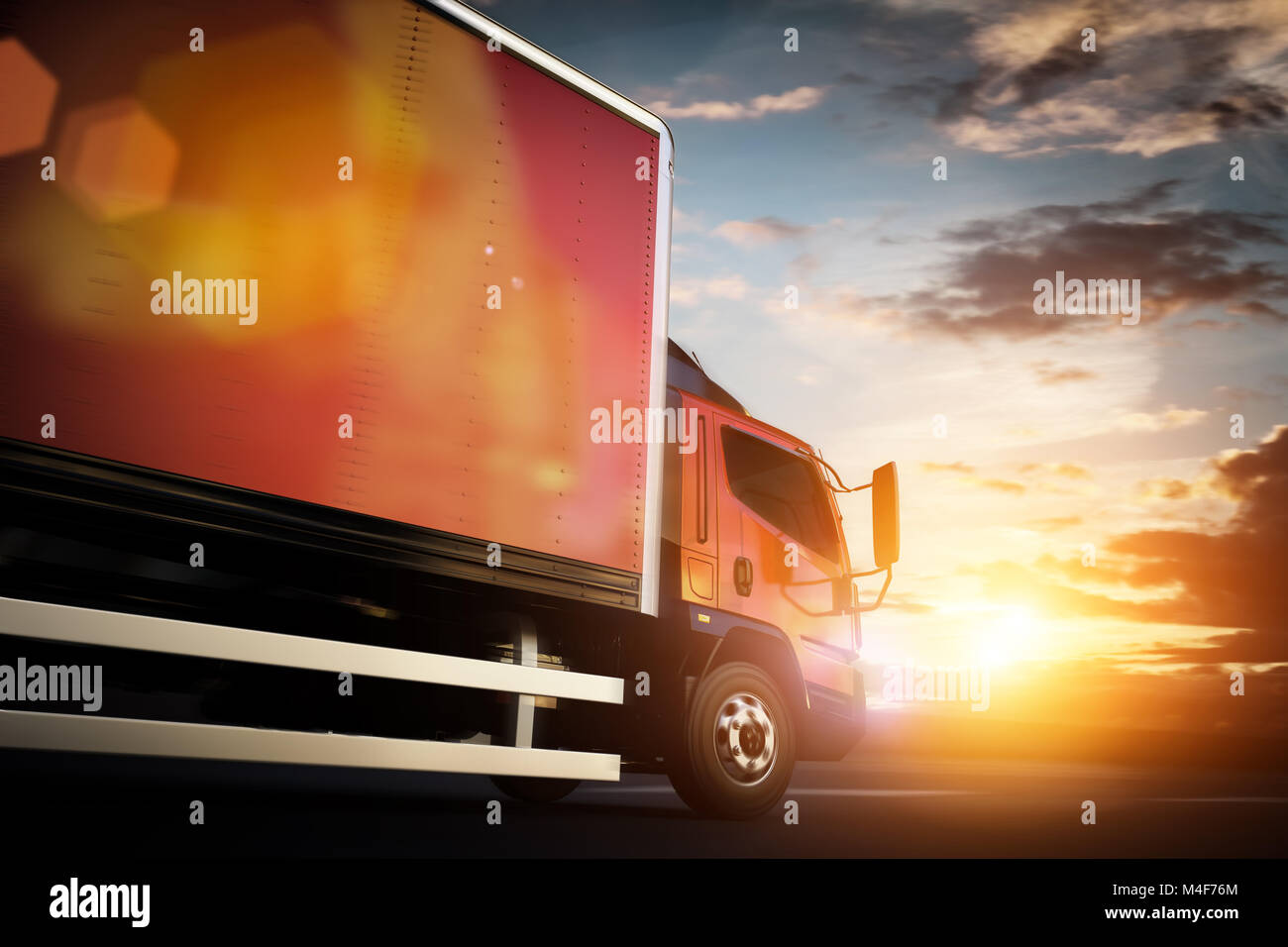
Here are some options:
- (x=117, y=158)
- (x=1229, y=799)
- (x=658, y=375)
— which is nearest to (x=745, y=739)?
(x=658, y=375)

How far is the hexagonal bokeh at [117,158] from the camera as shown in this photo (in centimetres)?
379

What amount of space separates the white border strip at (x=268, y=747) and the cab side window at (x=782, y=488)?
2.31 metres

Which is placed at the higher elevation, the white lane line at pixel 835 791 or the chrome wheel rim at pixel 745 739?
the chrome wheel rim at pixel 745 739

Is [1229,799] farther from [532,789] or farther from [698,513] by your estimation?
[698,513]

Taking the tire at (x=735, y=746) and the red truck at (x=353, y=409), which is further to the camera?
the tire at (x=735, y=746)

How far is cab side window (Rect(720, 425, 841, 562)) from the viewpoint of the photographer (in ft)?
23.7

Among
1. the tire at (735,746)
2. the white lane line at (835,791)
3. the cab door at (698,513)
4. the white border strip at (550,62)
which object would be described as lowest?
the white lane line at (835,791)

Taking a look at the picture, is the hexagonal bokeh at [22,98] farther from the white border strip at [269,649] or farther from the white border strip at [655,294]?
the white border strip at [655,294]

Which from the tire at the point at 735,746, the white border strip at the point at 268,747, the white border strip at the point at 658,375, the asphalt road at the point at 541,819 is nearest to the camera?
the white border strip at the point at 268,747

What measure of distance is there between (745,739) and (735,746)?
0.10 m

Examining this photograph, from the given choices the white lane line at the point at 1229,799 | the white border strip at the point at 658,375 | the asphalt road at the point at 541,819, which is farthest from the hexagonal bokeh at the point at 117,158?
the white lane line at the point at 1229,799

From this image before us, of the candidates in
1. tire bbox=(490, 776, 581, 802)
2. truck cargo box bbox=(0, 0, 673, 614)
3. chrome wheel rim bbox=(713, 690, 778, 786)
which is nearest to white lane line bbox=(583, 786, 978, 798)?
tire bbox=(490, 776, 581, 802)

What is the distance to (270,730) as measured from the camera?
432 centimetres

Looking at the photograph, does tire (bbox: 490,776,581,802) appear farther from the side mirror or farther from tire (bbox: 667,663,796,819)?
the side mirror
